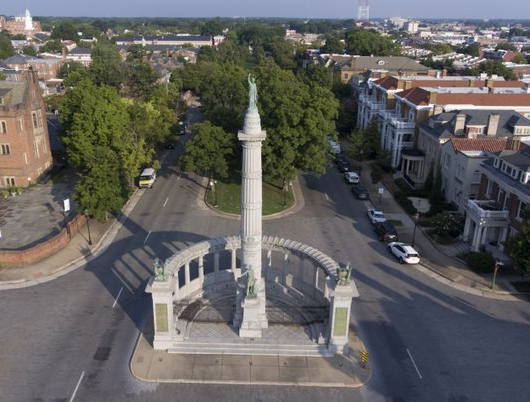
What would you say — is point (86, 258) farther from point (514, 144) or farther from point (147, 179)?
point (514, 144)

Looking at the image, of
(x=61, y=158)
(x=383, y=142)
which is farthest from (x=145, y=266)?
(x=383, y=142)

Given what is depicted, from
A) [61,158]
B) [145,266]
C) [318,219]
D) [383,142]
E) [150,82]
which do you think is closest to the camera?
[145,266]

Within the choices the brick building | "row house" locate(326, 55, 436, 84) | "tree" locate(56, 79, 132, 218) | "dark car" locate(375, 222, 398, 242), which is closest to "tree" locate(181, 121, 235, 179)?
"tree" locate(56, 79, 132, 218)

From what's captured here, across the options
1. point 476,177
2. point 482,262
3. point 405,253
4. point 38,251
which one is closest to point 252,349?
point 405,253

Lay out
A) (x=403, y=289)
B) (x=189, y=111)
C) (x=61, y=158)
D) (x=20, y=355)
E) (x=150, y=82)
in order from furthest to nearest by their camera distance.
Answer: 1. (x=189, y=111)
2. (x=150, y=82)
3. (x=61, y=158)
4. (x=403, y=289)
5. (x=20, y=355)

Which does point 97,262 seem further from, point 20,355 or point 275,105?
point 275,105

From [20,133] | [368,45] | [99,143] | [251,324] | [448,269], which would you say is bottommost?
[448,269]
